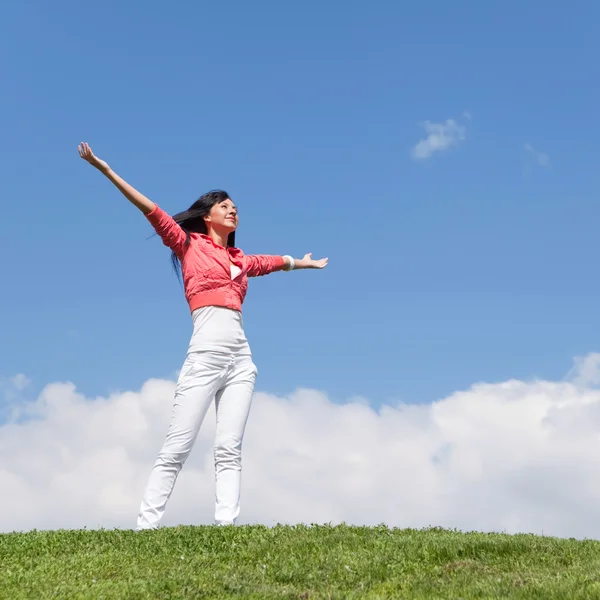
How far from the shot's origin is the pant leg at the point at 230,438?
11.3m

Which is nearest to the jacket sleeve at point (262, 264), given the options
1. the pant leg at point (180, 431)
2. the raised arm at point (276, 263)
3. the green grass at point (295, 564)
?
the raised arm at point (276, 263)

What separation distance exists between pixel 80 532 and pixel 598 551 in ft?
24.2

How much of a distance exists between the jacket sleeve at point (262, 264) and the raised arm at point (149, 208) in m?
1.15

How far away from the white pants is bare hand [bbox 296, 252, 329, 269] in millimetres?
2161

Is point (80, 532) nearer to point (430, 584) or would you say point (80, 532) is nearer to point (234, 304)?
point (234, 304)

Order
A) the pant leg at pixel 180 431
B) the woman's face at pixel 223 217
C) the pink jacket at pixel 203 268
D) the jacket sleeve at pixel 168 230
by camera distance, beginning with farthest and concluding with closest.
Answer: the woman's face at pixel 223 217
the pink jacket at pixel 203 268
the jacket sleeve at pixel 168 230
the pant leg at pixel 180 431

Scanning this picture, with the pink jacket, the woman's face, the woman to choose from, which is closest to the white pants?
the woman

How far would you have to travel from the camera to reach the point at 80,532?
11.9 metres

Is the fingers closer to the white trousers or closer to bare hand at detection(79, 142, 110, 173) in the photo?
bare hand at detection(79, 142, 110, 173)

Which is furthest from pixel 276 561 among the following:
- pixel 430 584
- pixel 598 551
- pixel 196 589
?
pixel 598 551

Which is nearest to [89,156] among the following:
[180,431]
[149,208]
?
[149,208]

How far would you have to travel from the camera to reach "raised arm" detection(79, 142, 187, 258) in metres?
11.0

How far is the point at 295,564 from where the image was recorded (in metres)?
9.82

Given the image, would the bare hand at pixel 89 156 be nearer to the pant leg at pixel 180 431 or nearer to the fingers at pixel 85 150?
the fingers at pixel 85 150
